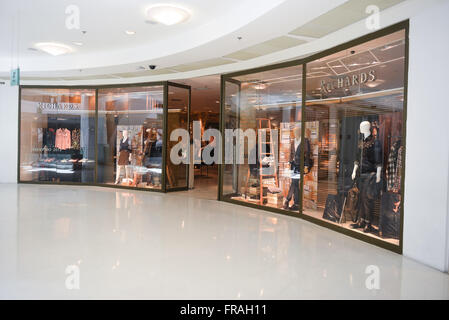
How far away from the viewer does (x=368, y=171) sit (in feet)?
17.9

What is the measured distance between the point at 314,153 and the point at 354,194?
4.20ft

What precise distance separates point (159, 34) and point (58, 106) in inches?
228

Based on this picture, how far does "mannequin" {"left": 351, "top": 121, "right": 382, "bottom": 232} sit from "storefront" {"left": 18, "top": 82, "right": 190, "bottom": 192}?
631cm

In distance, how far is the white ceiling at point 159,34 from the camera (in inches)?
213

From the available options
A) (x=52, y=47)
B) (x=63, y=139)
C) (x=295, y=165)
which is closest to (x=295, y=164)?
(x=295, y=165)

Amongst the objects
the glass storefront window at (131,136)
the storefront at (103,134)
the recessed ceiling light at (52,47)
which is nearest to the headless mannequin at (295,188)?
the storefront at (103,134)

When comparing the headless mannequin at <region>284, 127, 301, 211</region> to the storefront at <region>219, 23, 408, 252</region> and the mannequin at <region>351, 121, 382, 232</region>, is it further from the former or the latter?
the mannequin at <region>351, 121, 382, 232</region>

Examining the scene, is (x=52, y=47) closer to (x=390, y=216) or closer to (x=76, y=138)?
(x=76, y=138)

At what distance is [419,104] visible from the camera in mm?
4629

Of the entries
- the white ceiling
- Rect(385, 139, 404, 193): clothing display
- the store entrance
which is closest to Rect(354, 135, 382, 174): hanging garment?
Rect(385, 139, 404, 193): clothing display

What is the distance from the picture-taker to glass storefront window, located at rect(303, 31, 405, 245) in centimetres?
507

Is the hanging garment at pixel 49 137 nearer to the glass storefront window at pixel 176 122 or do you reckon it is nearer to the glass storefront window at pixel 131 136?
the glass storefront window at pixel 131 136

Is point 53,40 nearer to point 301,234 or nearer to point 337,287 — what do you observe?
point 301,234

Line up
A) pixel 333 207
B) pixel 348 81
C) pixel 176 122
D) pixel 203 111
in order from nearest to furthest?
1. pixel 348 81
2. pixel 333 207
3. pixel 176 122
4. pixel 203 111
